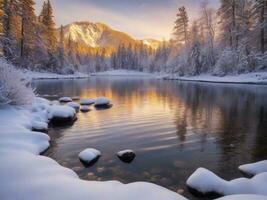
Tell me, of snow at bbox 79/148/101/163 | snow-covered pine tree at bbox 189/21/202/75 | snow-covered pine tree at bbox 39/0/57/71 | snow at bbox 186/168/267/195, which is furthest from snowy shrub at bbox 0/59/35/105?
snow-covered pine tree at bbox 39/0/57/71

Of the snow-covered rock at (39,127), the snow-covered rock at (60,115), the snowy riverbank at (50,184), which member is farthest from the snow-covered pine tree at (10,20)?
the snowy riverbank at (50,184)

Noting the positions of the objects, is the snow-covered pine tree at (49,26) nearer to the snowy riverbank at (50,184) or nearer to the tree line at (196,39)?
the tree line at (196,39)

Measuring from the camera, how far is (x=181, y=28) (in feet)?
194

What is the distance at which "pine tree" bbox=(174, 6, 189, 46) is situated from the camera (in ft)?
193

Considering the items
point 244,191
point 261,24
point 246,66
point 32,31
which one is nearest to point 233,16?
point 261,24

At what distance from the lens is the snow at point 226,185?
555 centimetres

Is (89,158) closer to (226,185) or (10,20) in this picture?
(226,185)

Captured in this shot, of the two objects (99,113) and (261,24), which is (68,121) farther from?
(261,24)

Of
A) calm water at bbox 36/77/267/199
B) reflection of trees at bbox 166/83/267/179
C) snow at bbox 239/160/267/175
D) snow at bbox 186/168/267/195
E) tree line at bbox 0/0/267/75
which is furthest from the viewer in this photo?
tree line at bbox 0/0/267/75

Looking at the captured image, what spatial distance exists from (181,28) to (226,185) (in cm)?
5687

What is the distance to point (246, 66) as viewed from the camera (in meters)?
40.2

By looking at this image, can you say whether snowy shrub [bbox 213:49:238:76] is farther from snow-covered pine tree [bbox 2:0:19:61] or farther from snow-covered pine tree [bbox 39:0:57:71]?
snow-covered pine tree [bbox 39:0:57:71]

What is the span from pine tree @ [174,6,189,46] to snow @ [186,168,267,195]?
180 ft

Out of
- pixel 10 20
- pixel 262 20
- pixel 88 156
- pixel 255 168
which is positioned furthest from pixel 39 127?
pixel 262 20
